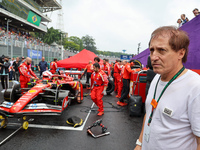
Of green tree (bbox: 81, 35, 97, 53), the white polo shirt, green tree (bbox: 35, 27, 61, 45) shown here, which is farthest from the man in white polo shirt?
green tree (bbox: 81, 35, 97, 53)

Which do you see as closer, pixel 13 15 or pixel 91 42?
pixel 13 15

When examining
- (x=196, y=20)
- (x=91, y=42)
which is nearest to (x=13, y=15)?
(x=196, y=20)

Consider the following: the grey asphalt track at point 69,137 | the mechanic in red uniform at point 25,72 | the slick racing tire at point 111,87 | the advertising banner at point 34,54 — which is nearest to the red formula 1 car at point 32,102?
the grey asphalt track at point 69,137

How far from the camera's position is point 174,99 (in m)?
0.92

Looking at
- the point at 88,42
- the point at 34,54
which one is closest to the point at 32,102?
the point at 34,54

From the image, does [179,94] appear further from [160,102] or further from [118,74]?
[118,74]

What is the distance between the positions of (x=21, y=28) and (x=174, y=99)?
4215cm

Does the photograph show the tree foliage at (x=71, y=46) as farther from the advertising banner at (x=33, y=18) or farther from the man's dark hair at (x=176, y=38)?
the man's dark hair at (x=176, y=38)

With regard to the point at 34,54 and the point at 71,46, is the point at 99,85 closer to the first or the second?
the point at 34,54

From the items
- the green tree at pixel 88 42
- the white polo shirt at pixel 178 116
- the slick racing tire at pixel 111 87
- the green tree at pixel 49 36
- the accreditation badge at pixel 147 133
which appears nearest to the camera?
the white polo shirt at pixel 178 116

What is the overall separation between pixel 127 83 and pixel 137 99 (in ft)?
4.80

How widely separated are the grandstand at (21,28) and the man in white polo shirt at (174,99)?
1673cm

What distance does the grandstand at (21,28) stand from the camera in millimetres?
15180

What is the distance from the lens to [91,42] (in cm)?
10931
